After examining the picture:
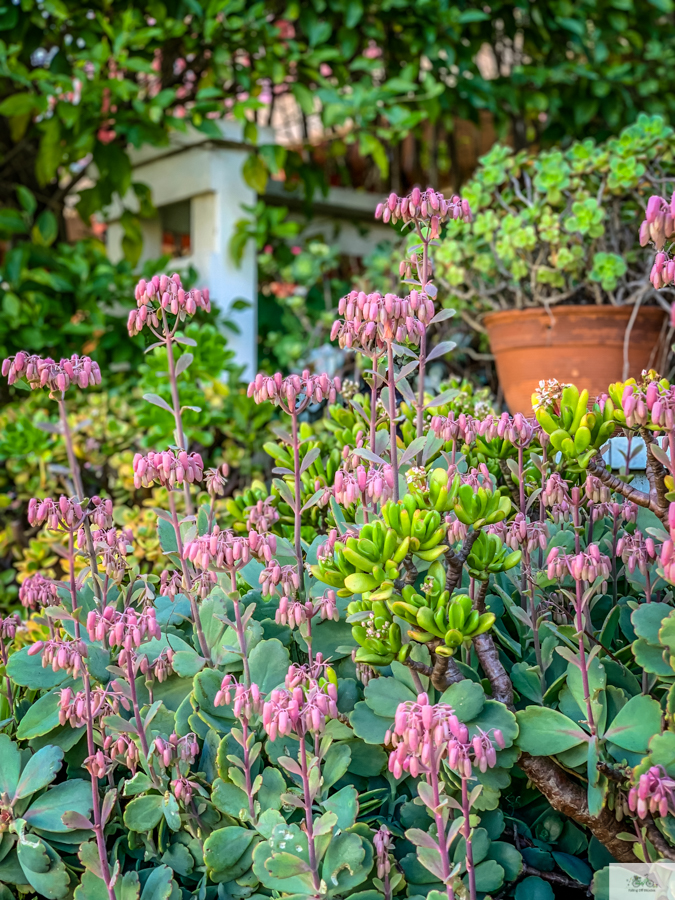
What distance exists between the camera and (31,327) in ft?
8.77

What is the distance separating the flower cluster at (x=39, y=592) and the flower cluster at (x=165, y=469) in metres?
0.26

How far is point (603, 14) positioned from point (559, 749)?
318 centimetres

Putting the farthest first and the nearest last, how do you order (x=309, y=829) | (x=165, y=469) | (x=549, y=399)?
(x=549, y=399)
(x=165, y=469)
(x=309, y=829)

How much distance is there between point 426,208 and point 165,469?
423 mm

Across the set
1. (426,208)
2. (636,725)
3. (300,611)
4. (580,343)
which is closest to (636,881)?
(636,725)

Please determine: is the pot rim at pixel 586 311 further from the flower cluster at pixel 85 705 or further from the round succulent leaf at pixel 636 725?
the flower cluster at pixel 85 705

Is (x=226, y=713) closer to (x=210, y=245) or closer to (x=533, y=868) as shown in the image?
(x=533, y=868)

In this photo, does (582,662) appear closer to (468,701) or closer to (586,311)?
(468,701)

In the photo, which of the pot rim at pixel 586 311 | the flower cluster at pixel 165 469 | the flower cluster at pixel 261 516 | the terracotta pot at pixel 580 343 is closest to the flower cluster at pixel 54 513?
the flower cluster at pixel 165 469

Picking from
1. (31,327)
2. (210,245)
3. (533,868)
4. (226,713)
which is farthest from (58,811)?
(210,245)

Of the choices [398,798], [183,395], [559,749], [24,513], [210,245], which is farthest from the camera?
[210,245]

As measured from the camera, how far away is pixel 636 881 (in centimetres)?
85

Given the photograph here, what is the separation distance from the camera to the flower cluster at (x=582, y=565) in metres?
0.84

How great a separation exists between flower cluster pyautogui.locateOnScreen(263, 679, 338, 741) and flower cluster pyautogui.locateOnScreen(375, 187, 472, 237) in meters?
0.53
